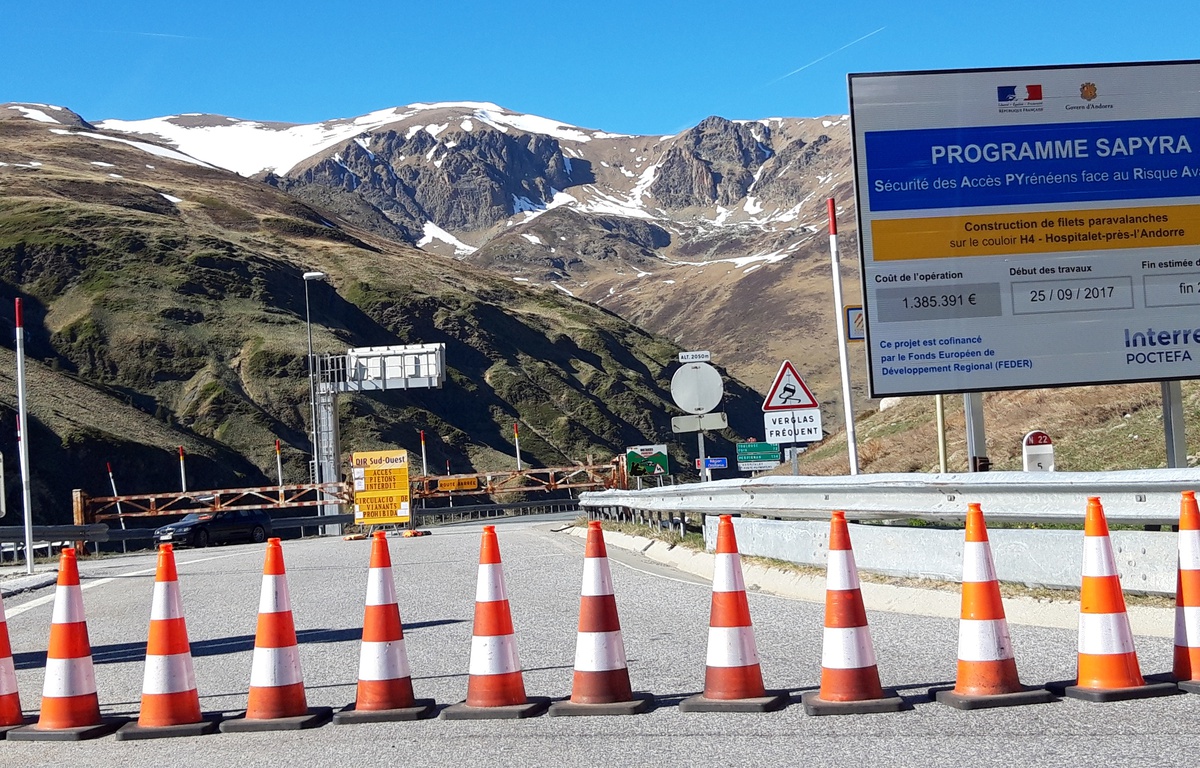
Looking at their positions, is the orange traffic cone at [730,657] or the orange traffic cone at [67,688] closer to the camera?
the orange traffic cone at [730,657]

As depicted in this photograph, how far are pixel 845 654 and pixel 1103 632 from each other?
1.12m

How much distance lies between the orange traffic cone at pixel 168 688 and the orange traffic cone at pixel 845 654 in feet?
9.45

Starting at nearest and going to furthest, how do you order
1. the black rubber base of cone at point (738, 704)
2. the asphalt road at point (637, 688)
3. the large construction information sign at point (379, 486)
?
the asphalt road at point (637, 688) → the black rubber base of cone at point (738, 704) → the large construction information sign at point (379, 486)

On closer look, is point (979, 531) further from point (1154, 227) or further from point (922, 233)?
point (1154, 227)

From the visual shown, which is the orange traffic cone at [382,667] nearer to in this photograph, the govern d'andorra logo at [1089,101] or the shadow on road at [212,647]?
the shadow on road at [212,647]

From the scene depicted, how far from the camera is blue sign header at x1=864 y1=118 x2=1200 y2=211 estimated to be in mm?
12438

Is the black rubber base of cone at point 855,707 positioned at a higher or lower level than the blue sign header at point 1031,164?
lower

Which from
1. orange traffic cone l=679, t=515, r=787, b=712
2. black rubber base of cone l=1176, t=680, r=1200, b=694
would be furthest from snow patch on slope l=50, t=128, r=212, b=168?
black rubber base of cone l=1176, t=680, r=1200, b=694

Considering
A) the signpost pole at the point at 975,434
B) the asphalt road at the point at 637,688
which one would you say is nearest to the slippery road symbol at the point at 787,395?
the signpost pole at the point at 975,434

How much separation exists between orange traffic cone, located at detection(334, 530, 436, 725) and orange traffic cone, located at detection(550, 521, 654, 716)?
73 centimetres

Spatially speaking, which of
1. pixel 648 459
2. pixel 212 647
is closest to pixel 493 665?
pixel 212 647

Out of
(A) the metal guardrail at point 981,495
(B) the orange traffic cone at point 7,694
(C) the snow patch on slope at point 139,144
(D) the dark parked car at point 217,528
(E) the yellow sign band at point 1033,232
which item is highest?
(C) the snow patch on slope at point 139,144

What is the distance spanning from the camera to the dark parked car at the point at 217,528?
36.3 metres

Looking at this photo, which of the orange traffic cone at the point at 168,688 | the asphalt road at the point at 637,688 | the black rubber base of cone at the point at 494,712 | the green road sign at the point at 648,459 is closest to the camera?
the asphalt road at the point at 637,688
